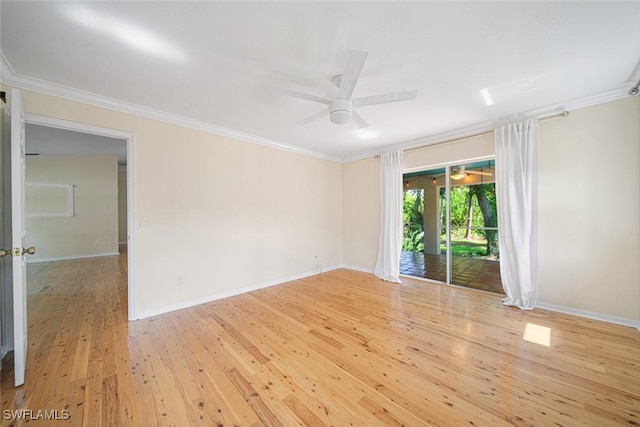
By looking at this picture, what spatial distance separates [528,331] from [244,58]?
3903 mm

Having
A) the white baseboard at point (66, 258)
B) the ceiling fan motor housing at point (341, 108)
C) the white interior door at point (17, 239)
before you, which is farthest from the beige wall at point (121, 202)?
the ceiling fan motor housing at point (341, 108)

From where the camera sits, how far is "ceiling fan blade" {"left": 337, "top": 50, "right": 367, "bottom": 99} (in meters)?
1.53

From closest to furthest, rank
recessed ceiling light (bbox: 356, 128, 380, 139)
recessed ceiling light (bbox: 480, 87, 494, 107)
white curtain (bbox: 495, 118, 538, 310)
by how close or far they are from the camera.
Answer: recessed ceiling light (bbox: 480, 87, 494, 107) → white curtain (bbox: 495, 118, 538, 310) → recessed ceiling light (bbox: 356, 128, 380, 139)

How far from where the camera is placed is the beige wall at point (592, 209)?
2510mm

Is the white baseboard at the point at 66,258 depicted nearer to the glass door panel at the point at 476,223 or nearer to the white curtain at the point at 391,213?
the white curtain at the point at 391,213

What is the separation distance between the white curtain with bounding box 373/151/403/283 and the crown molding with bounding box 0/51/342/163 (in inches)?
87.6

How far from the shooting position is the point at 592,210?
2.71 meters

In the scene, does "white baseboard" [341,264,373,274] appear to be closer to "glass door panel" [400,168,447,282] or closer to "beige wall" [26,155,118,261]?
"glass door panel" [400,168,447,282]

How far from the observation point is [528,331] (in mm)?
2443

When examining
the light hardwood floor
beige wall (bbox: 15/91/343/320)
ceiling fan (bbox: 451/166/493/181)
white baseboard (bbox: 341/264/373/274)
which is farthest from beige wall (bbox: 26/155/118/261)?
ceiling fan (bbox: 451/166/493/181)

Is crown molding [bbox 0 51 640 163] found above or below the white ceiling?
below

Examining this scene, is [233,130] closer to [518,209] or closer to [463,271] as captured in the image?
[518,209]

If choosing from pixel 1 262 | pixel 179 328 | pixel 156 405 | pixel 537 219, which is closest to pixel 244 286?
pixel 179 328

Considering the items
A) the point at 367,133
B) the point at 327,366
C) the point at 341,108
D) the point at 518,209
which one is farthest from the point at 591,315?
the point at 341,108
